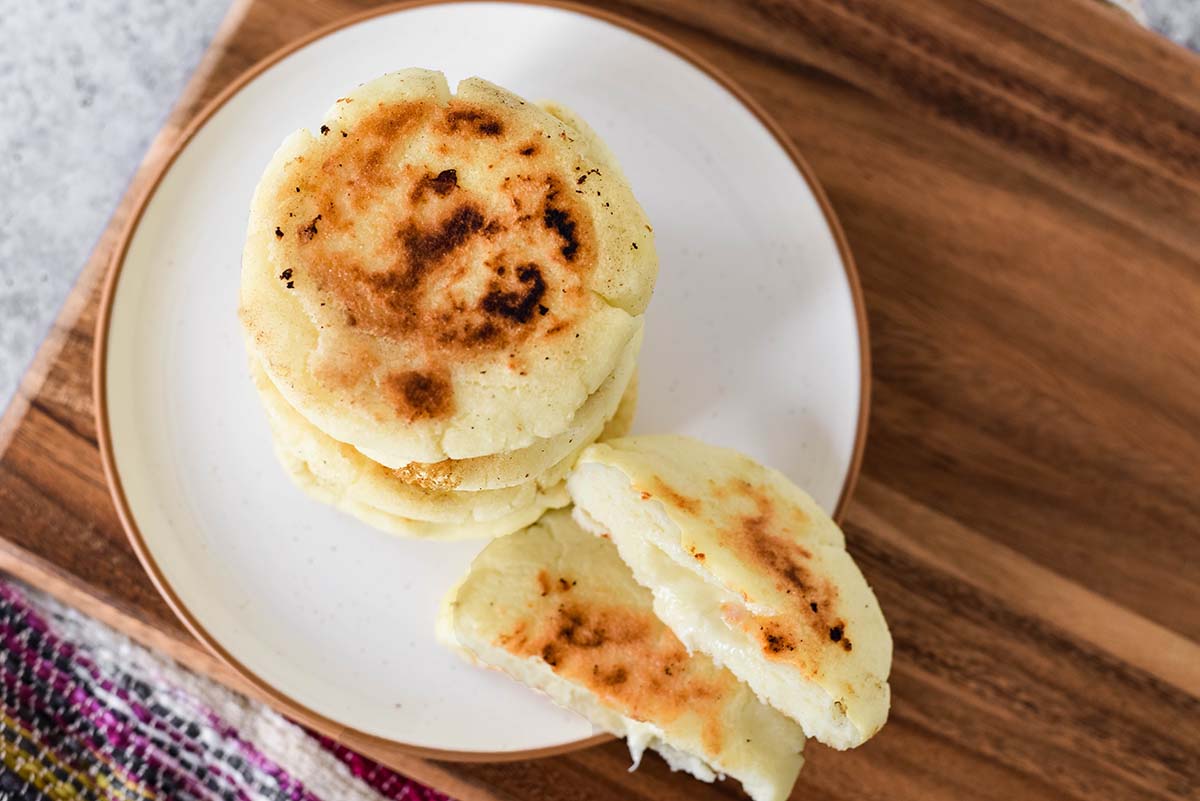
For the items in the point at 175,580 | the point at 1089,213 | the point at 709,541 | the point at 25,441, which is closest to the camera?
the point at 709,541

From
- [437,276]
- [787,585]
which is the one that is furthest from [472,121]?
[787,585]

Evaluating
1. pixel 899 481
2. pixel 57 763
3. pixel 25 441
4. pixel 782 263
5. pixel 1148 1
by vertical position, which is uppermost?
pixel 1148 1

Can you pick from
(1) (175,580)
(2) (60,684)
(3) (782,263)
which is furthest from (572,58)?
(2) (60,684)

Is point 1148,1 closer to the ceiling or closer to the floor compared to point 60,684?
closer to the ceiling

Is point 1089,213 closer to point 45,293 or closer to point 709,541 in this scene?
point 709,541

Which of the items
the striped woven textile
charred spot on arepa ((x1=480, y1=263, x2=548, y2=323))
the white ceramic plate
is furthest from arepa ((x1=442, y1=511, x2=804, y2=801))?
the striped woven textile

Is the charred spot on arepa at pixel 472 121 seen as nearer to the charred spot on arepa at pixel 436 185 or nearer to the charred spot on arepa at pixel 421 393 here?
the charred spot on arepa at pixel 436 185

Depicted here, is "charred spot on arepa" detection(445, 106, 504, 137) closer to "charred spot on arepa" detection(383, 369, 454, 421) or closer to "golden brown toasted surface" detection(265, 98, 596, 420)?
"golden brown toasted surface" detection(265, 98, 596, 420)

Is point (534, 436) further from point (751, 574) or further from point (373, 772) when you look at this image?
point (373, 772)
